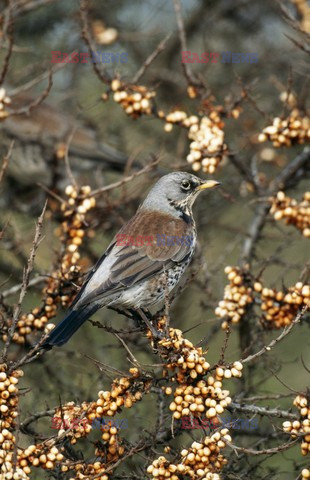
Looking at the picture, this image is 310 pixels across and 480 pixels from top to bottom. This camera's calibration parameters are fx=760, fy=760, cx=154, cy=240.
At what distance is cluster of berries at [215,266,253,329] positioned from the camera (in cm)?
A: 449

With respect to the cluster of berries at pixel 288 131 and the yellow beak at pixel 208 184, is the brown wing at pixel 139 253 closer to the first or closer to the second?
the yellow beak at pixel 208 184

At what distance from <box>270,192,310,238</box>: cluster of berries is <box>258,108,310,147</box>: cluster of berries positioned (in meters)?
0.36

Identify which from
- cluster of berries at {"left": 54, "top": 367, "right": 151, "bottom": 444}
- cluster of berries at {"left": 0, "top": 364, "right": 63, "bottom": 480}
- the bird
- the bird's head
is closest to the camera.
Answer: cluster of berries at {"left": 0, "top": 364, "right": 63, "bottom": 480}

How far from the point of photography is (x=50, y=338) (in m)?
4.12

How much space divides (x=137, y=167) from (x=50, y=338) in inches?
124

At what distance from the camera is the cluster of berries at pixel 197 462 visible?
3301 millimetres

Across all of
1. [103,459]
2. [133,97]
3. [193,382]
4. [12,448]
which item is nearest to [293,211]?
[133,97]

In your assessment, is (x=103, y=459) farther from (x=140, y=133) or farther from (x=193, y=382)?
(x=140, y=133)

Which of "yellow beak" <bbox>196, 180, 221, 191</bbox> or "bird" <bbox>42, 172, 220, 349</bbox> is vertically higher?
"yellow beak" <bbox>196, 180, 221, 191</bbox>

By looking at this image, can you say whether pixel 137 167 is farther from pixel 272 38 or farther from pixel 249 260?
pixel 272 38

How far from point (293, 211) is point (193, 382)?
1587 mm

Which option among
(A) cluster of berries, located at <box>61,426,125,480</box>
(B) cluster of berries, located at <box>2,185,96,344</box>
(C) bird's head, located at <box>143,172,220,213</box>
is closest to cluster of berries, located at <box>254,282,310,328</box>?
(B) cluster of berries, located at <box>2,185,96,344</box>

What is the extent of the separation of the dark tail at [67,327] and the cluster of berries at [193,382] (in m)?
0.70

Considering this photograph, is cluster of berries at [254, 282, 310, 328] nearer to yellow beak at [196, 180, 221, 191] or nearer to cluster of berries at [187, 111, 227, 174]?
cluster of berries at [187, 111, 227, 174]
